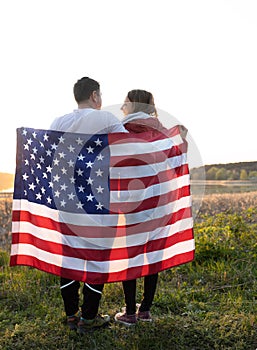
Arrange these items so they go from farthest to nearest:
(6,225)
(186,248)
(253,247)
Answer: (6,225)
(253,247)
(186,248)

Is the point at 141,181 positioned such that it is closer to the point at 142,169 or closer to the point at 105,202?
the point at 142,169

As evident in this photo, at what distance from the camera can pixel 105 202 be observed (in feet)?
14.0

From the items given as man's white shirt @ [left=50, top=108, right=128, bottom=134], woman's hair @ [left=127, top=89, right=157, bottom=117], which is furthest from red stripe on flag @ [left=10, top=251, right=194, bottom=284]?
woman's hair @ [left=127, top=89, right=157, bottom=117]

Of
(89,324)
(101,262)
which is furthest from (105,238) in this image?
(89,324)

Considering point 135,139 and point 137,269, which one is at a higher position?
point 135,139

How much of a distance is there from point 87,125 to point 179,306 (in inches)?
90.4

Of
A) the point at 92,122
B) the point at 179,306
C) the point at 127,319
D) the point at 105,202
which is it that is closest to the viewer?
the point at 92,122

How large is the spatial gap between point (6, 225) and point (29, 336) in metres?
5.79

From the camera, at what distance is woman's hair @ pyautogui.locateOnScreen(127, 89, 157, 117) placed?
168 inches

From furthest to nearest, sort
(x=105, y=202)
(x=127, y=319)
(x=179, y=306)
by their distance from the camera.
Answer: (x=179, y=306), (x=127, y=319), (x=105, y=202)

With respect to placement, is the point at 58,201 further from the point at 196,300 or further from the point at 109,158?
the point at 196,300

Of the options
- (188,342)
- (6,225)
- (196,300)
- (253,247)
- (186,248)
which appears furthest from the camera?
(6,225)

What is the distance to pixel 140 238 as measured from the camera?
173 inches

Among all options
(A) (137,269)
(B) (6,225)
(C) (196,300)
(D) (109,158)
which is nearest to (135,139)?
(D) (109,158)
